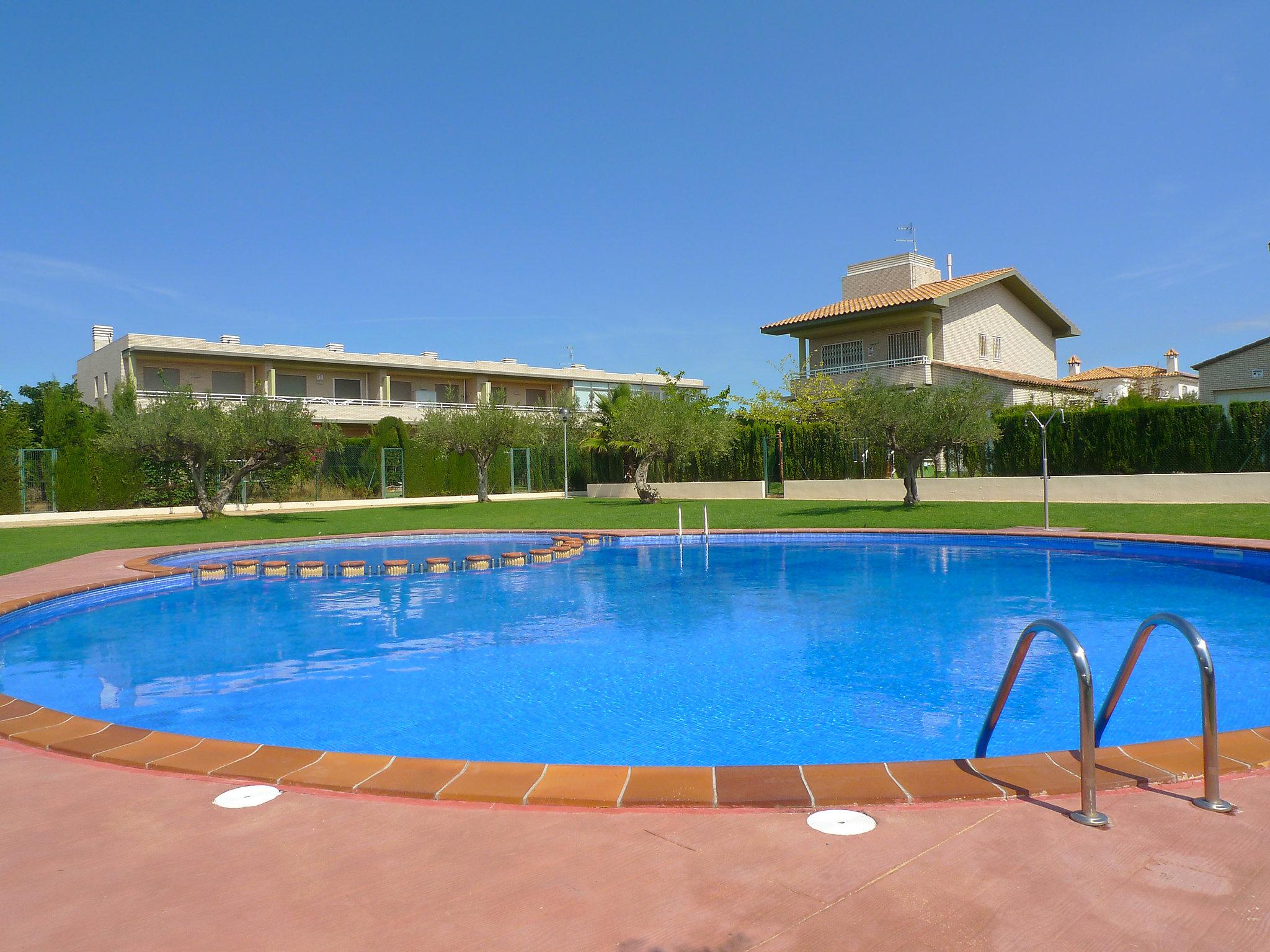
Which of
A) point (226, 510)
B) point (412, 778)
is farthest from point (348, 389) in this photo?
point (412, 778)

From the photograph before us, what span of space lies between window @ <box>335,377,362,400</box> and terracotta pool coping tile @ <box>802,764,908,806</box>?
4198 cm

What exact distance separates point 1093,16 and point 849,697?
561 inches

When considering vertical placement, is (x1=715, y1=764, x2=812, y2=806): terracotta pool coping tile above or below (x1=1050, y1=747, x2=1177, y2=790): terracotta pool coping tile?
below

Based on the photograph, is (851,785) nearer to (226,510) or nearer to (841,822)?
(841,822)

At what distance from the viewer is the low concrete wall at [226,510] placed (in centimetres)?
2525

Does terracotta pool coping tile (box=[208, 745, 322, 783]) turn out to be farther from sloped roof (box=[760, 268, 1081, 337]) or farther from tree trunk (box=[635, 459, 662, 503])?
sloped roof (box=[760, 268, 1081, 337])

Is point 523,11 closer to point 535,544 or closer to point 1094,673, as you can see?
point 535,544

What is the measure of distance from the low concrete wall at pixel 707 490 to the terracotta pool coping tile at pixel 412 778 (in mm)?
25335

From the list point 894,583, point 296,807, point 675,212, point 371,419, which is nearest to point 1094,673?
point 894,583

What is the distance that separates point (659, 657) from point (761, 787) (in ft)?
16.1

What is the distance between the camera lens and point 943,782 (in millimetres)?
3584

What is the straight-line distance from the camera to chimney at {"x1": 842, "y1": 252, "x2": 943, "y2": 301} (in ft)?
126

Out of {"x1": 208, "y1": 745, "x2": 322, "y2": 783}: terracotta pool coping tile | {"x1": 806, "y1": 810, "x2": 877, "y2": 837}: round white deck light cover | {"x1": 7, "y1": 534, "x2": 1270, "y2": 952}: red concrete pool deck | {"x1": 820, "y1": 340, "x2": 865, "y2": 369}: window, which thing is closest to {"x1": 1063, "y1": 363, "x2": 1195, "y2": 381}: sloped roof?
{"x1": 820, "y1": 340, "x2": 865, "y2": 369}: window

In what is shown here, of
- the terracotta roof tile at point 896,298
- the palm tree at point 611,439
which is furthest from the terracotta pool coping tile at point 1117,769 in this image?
the terracotta roof tile at point 896,298
